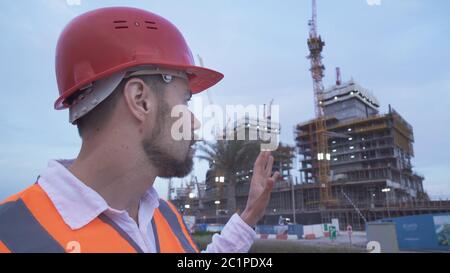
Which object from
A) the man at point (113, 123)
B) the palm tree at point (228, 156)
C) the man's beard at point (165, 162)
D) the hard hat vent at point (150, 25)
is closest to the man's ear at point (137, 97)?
the man at point (113, 123)

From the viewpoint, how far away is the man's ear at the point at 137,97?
106 cm

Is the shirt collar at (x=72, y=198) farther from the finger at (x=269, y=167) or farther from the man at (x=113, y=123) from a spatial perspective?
the finger at (x=269, y=167)

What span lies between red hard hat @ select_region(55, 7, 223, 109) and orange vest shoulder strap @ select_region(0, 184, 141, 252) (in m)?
0.41

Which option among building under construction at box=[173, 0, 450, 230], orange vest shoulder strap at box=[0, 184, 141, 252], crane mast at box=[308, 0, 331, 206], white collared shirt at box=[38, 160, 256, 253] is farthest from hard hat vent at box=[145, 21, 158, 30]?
crane mast at box=[308, 0, 331, 206]

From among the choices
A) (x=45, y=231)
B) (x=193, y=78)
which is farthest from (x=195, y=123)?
(x=45, y=231)

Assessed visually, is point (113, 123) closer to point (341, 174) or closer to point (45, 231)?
point (45, 231)

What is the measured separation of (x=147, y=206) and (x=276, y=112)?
77 centimetres

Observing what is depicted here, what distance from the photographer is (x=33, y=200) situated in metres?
0.98

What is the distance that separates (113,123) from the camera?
3.49 feet

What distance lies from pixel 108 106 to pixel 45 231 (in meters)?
0.48

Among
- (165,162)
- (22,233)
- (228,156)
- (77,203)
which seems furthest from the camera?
(228,156)

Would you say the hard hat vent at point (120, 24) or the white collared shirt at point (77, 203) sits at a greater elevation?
the hard hat vent at point (120, 24)
